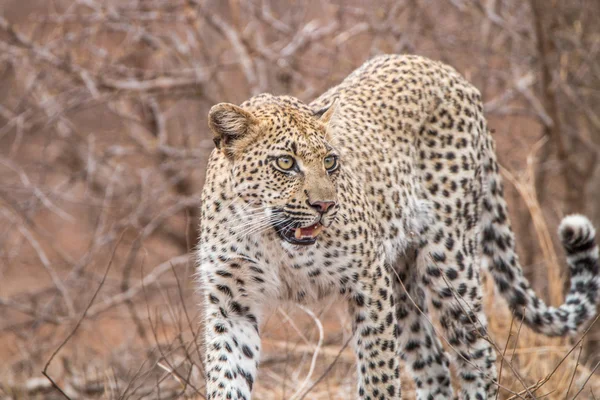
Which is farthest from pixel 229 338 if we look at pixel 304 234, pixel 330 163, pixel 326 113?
pixel 326 113

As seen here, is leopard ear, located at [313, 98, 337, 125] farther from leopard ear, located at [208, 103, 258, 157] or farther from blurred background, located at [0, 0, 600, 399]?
blurred background, located at [0, 0, 600, 399]

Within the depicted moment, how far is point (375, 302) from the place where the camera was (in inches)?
188

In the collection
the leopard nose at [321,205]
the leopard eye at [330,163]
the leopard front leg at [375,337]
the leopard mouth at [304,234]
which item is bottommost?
the leopard front leg at [375,337]

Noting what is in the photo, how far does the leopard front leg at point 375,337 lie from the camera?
478 centimetres

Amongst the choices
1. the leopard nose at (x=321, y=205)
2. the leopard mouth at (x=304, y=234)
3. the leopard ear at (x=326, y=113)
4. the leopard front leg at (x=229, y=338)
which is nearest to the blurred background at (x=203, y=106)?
the leopard front leg at (x=229, y=338)

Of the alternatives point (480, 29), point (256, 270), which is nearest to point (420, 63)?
point (256, 270)

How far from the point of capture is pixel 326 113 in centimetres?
475

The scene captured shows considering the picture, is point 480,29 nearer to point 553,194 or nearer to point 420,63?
point 553,194

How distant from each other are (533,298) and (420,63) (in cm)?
167

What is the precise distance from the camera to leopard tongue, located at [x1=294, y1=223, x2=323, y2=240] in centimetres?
432

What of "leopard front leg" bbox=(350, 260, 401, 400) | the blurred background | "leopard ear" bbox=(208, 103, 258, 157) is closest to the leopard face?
"leopard ear" bbox=(208, 103, 258, 157)

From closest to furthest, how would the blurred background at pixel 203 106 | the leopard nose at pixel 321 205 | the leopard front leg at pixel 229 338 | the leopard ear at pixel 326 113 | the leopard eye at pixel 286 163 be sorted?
the leopard nose at pixel 321 205
the leopard eye at pixel 286 163
the leopard front leg at pixel 229 338
the leopard ear at pixel 326 113
the blurred background at pixel 203 106

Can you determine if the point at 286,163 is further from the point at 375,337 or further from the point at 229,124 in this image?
the point at 375,337

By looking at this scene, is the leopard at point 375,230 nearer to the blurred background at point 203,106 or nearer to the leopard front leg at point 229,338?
the leopard front leg at point 229,338
